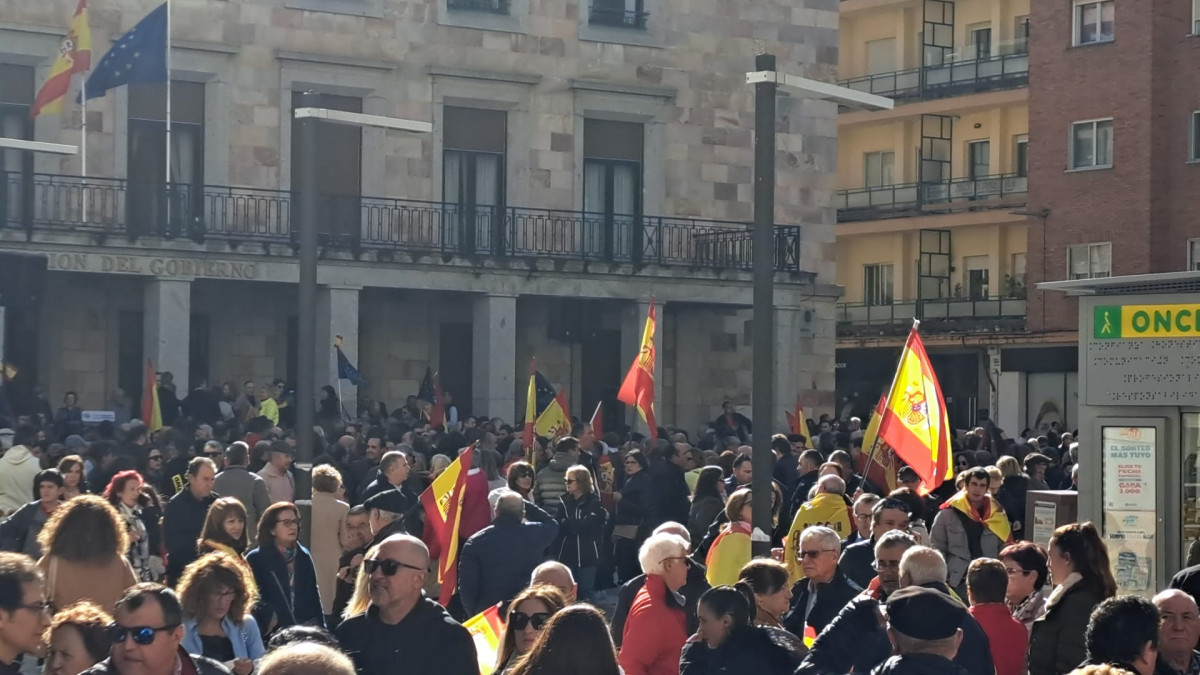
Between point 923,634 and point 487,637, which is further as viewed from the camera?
point 487,637

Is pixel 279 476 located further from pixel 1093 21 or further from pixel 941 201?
pixel 941 201

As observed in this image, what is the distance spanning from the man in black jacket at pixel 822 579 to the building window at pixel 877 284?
138 feet

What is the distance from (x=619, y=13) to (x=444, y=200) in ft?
15.5

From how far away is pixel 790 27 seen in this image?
35.9 meters

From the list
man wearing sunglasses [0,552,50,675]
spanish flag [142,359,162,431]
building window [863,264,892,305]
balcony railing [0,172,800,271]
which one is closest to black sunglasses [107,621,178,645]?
man wearing sunglasses [0,552,50,675]

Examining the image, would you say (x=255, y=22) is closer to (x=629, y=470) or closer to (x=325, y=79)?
(x=325, y=79)

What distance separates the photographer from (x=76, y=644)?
6648mm

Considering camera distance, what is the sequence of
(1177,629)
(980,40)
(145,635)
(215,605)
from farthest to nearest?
(980,40)
(215,605)
(1177,629)
(145,635)

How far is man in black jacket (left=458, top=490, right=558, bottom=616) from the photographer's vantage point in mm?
12227

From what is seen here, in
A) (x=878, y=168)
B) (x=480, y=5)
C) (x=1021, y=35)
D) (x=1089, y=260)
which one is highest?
(x=1021, y=35)

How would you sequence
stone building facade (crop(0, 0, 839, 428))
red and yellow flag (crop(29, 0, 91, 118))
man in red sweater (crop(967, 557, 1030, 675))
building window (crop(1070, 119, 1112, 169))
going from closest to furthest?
man in red sweater (crop(967, 557, 1030, 675)) < red and yellow flag (crop(29, 0, 91, 118)) < stone building facade (crop(0, 0, 839, 428)) < building window (crop(1070, 119, 1112, 169))

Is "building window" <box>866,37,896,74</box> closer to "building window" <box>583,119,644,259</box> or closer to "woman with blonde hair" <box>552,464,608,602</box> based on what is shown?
"building window" <box>583,119,644,259</box>

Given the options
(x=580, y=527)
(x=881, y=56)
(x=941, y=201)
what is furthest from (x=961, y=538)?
(x=881, y=56)

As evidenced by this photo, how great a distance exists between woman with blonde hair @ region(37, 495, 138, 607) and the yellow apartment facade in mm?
38965
